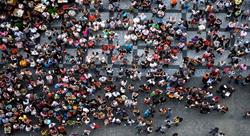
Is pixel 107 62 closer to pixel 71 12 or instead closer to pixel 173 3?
pixel 71 12

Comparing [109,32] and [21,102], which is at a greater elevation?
[109,32]

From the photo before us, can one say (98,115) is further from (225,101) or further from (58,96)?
(225,101)

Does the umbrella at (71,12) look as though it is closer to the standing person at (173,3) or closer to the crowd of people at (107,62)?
the crowd of people at (107,62)

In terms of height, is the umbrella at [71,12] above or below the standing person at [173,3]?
below

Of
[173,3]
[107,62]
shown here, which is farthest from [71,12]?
[173,3]

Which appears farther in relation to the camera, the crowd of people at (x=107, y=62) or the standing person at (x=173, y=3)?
the standing person at (x=173, y=3)

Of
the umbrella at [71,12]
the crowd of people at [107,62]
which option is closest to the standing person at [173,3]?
the crowd of people at [107,62]

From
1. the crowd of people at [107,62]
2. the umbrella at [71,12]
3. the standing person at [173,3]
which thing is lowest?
the crowd of people at [107,62]

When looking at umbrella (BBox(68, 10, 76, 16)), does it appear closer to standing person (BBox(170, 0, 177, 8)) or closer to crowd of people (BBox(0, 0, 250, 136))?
crowd of people (BBox(0, 0, 250, 136))

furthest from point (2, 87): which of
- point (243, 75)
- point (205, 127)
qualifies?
point (243, 75)
